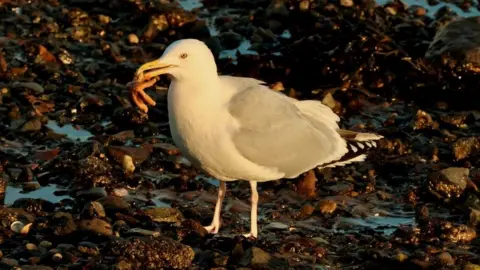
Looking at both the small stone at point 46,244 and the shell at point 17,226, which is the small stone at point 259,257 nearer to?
the small stone at point 46,244

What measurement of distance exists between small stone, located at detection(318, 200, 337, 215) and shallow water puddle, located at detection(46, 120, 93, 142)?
2450 mm

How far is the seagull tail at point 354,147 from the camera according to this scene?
9354mm

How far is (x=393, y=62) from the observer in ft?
40.5

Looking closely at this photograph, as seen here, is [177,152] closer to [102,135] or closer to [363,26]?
[102,135]

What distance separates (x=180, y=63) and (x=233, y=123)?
23.7 inches

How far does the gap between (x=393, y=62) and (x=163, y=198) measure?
409cm

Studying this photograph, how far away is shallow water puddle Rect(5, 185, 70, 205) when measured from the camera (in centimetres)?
902

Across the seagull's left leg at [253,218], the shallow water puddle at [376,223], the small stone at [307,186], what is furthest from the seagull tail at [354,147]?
the seagull's left leg at [253,218]

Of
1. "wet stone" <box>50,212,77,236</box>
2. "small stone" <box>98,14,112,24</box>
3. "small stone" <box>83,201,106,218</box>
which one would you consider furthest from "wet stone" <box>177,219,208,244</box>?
"small stone" <box>98,14,112,24</box>

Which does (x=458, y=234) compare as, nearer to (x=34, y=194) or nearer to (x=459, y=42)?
(x=34, y=194)

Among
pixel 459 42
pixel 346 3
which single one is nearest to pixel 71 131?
pixel 459 42

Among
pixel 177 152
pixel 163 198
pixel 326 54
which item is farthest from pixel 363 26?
pixel 163 198

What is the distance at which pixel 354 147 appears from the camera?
9461 mm

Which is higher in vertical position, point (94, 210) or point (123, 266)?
point (94, 210)
